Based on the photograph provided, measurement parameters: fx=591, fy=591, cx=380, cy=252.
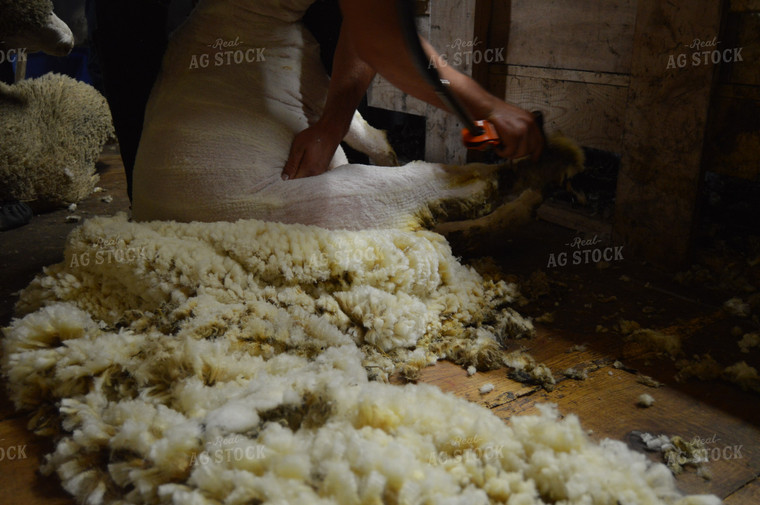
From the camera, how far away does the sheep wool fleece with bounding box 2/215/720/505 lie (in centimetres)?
91

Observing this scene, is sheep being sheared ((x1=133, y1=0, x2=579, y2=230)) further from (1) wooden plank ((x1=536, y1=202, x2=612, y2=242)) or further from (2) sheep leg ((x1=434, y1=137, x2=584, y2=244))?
(1) wooden plank ((x1=536, y1=202, x2=612, y2=242))

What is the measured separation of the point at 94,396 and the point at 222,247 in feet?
1.55

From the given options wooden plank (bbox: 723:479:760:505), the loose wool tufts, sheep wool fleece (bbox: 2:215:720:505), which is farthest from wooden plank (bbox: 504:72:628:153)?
the loose wool tufts

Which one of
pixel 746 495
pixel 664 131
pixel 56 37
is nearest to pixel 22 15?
pixel 56 37

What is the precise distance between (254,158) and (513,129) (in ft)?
2.40

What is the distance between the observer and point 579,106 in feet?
7.17

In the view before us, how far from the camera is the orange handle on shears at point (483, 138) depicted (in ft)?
5.22

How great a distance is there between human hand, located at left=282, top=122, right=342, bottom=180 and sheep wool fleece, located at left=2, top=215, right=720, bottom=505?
31cm

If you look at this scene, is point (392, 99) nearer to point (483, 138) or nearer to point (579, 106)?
point (579, 106)

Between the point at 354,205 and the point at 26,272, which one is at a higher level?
the point at 354,205

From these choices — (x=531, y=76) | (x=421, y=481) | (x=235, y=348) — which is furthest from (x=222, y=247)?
(x=531, y=76)

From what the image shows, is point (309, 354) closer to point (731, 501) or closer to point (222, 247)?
point (222, 247)

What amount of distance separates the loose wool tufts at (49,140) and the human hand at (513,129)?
6.84ft

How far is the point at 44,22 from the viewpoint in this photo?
2434 millimetres
